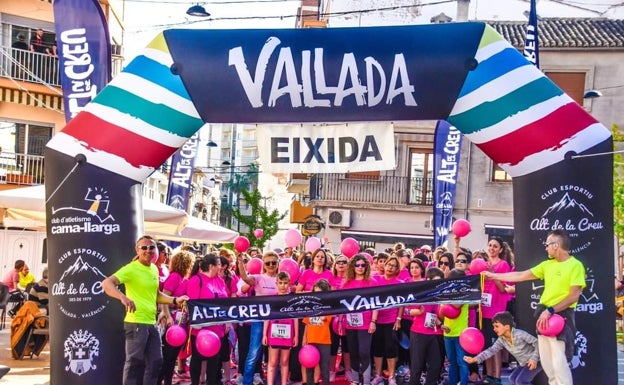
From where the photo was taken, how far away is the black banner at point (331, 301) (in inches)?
443

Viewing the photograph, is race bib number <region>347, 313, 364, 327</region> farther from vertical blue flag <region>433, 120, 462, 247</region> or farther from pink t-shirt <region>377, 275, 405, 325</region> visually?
vertical blue flag <region>433, 120, 462, 247</region>

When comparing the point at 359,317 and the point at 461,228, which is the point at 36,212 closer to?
the point at 359,317

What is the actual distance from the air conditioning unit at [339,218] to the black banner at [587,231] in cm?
2423

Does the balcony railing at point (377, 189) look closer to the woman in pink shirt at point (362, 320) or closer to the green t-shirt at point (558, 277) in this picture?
the woman in pink shirt at point (362, 320)

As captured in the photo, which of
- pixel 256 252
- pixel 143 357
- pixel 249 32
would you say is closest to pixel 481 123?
pixel 249 32

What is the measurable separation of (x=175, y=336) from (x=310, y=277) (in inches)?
92.3

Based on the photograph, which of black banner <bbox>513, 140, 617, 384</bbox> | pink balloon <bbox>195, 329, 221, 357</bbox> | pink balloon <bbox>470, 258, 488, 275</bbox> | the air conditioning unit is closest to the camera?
black banner <bbox>513, 140, 617, 384</bbox>

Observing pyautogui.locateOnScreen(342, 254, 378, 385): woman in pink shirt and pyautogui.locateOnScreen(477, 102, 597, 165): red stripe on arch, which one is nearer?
pyautogui.locateOnScreen(477, 102, 597, 165): red stripe on arch

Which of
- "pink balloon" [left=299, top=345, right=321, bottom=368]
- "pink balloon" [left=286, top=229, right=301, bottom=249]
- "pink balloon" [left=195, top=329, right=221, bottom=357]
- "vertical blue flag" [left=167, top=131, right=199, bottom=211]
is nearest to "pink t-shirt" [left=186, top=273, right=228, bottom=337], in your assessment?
"pink balloon" [left=195, top=329, right=221, bottom=357]

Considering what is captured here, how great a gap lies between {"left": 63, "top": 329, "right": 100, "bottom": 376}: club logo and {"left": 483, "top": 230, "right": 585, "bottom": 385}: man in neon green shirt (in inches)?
195

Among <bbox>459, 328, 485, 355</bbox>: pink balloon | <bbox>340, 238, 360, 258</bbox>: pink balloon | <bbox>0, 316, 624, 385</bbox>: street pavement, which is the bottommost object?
<bbox>0, 316, 624, 385</bbox>: street pavement

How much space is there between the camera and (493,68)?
418 inches

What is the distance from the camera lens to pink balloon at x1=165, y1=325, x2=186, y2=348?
37.3 feet

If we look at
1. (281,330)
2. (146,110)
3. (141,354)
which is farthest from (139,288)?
(281,330)
